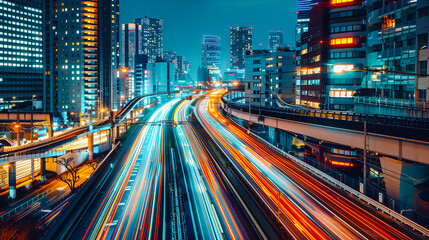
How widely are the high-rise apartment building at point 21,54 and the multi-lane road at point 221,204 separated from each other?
362ft

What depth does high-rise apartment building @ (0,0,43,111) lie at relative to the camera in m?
128

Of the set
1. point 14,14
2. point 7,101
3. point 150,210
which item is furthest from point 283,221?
point 14,14

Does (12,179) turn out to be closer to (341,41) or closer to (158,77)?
(341,41)

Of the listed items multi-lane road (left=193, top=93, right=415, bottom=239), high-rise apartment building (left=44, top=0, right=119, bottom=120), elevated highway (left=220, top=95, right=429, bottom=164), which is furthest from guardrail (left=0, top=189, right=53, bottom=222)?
high-rise apartment building (left=44, top=0, right=119, bottom=120)

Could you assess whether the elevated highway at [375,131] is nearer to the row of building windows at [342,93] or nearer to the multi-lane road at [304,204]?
the multi-lane road at [304,204]

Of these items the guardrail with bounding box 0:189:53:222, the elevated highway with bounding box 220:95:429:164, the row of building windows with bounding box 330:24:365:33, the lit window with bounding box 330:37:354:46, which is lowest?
the guardrail with bounding box 0:189:53:222

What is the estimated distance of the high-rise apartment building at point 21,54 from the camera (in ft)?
421

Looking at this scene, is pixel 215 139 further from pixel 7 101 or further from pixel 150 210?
pixel 7 101

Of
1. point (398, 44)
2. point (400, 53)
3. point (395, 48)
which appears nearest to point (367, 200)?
point (400, 53)

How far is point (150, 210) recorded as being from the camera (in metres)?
23.3

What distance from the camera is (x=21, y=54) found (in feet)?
444

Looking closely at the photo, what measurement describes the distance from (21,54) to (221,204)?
140 metres

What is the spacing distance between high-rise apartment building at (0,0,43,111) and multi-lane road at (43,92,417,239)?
362 ft

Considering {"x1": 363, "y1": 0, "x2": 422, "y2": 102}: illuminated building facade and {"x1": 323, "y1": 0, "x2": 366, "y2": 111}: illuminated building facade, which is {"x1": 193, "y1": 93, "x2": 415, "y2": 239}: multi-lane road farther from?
{"x1": 323, "y1": 0, "x2": 366, "y2": 111}: illuminated building facade
